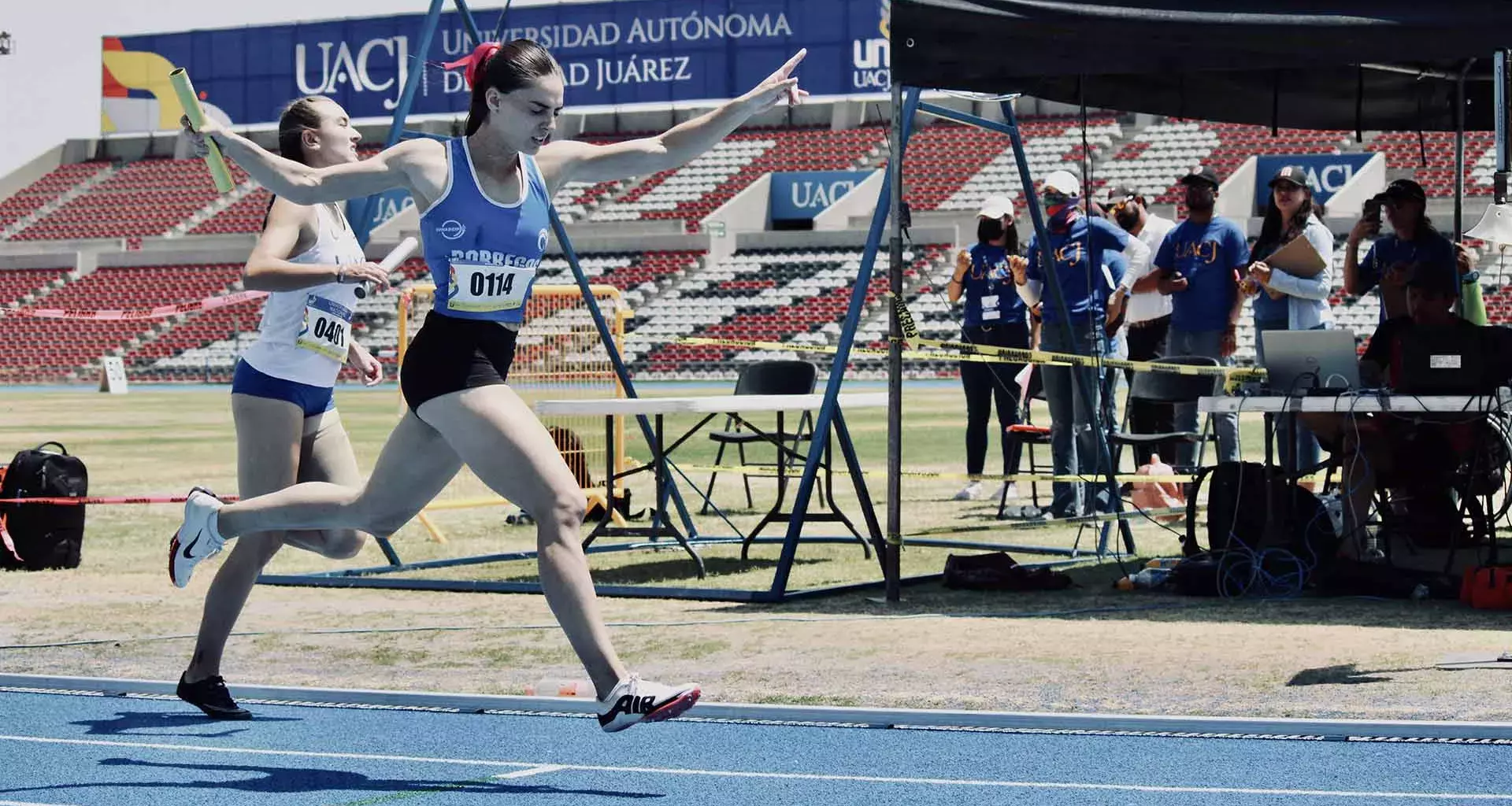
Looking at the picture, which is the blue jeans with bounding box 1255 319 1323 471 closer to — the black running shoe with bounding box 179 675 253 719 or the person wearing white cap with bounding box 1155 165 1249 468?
the person wearing white cap with bounding box 1155 165 1249 468

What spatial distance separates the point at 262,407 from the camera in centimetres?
573

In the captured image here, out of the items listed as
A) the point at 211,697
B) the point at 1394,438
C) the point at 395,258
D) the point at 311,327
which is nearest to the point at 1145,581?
the point at 1394,438

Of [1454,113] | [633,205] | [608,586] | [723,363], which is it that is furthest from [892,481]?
[633,205]

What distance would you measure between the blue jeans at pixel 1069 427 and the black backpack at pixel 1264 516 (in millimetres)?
1871

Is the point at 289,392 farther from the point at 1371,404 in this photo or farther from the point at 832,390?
the point at 1371,404

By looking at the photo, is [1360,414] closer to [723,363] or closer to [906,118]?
[906,118]

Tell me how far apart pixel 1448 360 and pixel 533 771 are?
463 cm

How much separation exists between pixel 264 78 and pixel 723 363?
19425 mm

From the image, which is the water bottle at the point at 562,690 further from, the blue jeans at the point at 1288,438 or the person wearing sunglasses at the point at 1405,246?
the person wearing sunglasses at the point at 1405,246

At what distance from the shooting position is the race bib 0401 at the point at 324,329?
19.0 feet

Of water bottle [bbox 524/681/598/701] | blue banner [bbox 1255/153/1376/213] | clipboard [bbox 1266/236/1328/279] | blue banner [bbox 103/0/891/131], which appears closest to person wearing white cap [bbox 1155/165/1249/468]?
clipboard [bbox 1266/236/1328/279]

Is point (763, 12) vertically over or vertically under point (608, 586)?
over

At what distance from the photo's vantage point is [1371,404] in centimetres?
800


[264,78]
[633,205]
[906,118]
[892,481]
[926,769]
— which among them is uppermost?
[264,78]
